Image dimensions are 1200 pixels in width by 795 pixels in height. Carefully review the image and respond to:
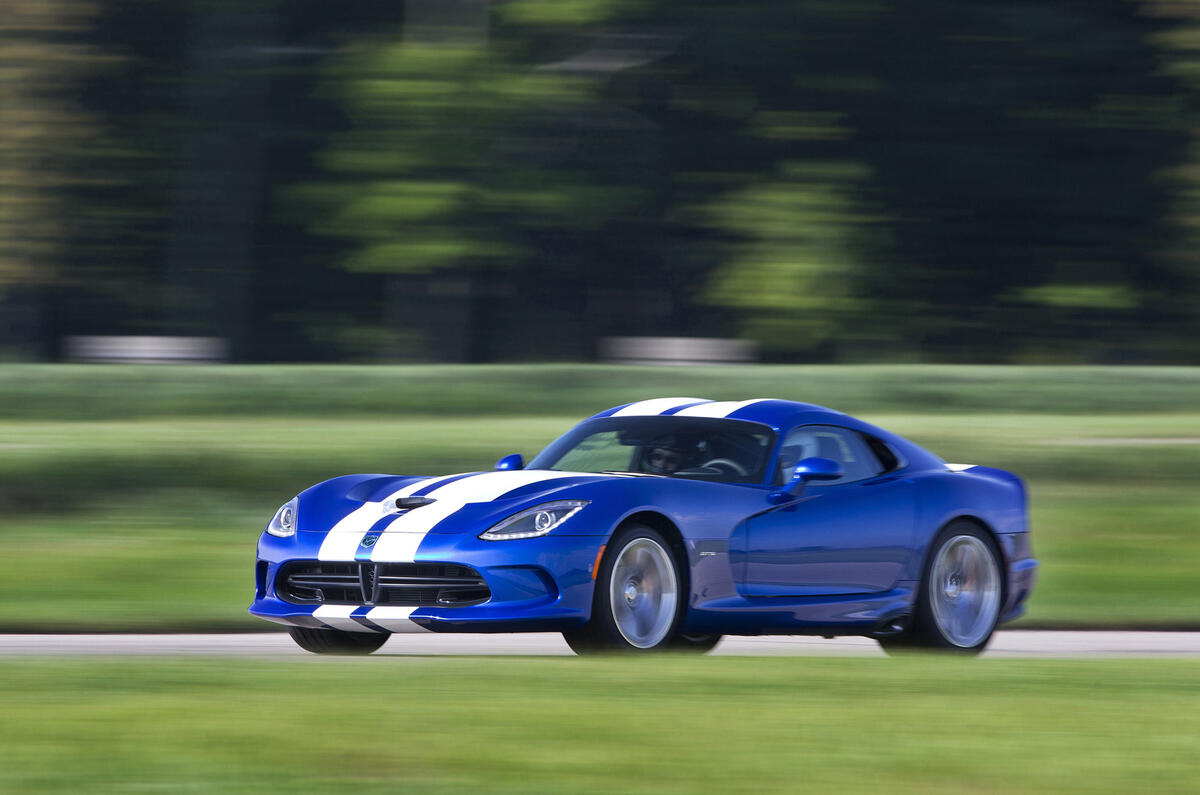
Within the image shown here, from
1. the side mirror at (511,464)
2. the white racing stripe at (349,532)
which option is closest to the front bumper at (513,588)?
the white racing stripe at (349,532)

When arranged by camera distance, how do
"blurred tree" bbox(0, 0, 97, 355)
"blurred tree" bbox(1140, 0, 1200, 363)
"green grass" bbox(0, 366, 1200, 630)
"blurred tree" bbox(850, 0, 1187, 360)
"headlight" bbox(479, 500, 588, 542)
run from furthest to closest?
"blurred tree" bbox(850, 0, 1187, 360)
"blurred tree" bbox(1140, 0, 1200, 363)
"blurred tree" bbox(0, 0, 97, 355)
"green grass" bbox(0, 366, 1200, 630)
"headlight" bbox(479, 500, 588, 542)

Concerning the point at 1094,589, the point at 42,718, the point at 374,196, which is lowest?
the point at 1094,589

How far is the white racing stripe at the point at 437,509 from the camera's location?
7.60 metres

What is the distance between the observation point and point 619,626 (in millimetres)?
7637

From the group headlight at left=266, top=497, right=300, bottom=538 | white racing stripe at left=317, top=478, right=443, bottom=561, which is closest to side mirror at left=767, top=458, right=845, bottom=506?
white racing stripe at left=317, top=478, right=443, bottom=561

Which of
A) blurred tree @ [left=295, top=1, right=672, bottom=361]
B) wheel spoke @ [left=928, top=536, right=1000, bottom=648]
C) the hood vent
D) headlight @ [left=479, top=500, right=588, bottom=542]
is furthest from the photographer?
blurred tree @ [left=295, top=1, right=672, bottom=361]

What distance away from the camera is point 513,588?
7453 millimetres

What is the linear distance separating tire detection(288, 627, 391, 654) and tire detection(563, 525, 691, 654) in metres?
1.19

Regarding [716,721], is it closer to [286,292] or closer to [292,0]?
[292,0]

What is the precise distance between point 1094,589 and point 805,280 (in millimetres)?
Result: 6477

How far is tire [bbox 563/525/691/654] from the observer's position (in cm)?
756

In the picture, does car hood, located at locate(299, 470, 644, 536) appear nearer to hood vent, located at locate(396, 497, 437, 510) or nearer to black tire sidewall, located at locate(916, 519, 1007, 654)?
hood vent, located at locate(396, 497, 437, 510)

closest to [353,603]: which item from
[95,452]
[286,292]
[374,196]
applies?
[95,452]

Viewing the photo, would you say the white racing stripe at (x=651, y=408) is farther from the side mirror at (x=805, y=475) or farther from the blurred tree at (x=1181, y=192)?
the blurred tree at (x=1181, y=192)
